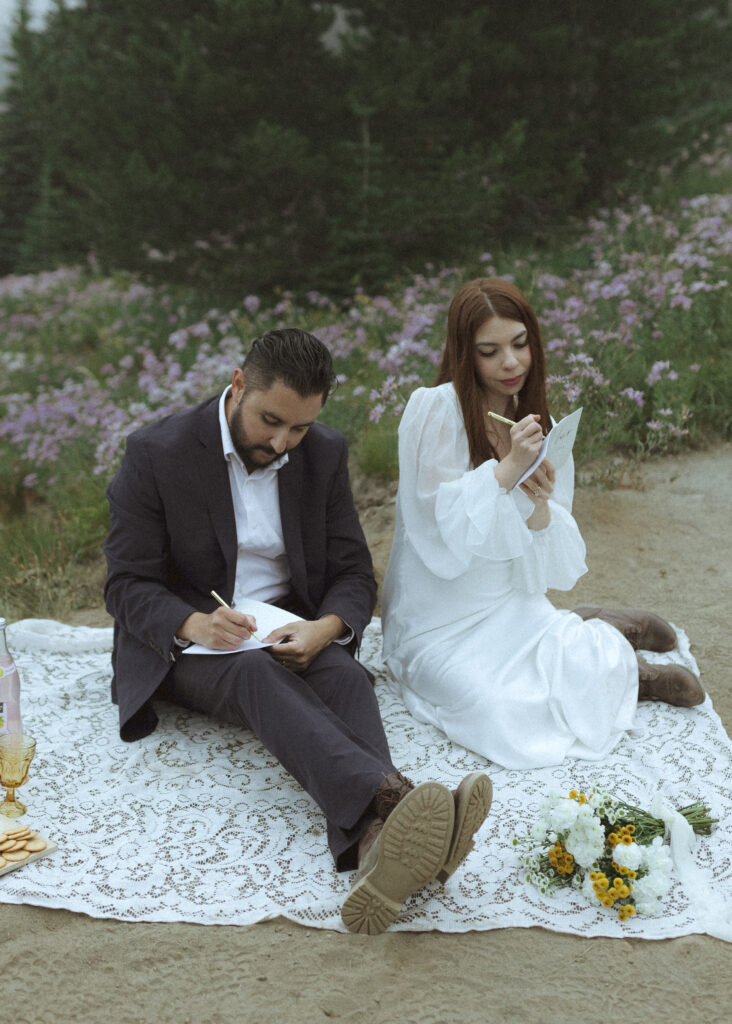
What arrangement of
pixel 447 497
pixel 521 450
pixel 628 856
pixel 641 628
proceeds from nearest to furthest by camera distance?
pixel 628 856, pixel 521 450, pixel 447 497, pixel 641 628

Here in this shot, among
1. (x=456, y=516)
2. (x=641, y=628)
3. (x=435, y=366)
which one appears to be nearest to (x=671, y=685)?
(x=641, y=628)

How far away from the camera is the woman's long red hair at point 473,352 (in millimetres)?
3598

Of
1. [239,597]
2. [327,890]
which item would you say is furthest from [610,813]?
[239,597]

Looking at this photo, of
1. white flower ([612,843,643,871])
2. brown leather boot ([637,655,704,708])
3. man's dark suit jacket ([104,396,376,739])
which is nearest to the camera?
white flower ([612,843,643,871])

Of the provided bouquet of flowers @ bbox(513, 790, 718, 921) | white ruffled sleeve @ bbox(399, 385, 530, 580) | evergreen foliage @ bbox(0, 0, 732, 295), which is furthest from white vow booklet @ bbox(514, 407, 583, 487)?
evergreen foliage @ bbox(0, 0, 732, 295)

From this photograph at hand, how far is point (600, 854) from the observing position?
276 cm

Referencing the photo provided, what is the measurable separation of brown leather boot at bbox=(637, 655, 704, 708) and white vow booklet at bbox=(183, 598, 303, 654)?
53.6 inches

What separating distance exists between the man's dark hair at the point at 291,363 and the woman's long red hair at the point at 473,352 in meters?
0.65

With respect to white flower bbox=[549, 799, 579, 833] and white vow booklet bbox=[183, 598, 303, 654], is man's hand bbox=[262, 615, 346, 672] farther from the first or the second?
white flower bbox=[549, 799, 579, 833]

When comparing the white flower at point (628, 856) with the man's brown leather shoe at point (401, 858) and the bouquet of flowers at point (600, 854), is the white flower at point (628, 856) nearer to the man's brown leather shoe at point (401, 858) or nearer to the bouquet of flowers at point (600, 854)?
the bouquet of flowers at point (600, 854)

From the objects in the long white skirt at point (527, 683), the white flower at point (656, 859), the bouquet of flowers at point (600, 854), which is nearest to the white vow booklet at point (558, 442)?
the long white skirt at point (527, 683)

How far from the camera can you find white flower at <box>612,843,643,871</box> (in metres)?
2.70

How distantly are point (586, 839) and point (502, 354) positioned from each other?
1.70 metres

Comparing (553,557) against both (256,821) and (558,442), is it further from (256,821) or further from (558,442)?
(256,821)
